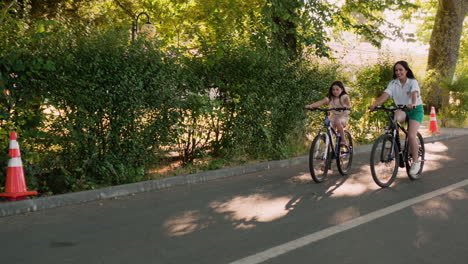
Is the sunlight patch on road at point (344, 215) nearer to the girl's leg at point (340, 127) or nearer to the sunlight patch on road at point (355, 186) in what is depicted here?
the sunlight patch on road at point (355, 186)

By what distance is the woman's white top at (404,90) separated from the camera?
309 inches

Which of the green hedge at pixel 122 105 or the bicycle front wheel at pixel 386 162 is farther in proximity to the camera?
the bicycle front wheel at pixel 386 162

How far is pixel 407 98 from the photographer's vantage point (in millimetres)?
7988

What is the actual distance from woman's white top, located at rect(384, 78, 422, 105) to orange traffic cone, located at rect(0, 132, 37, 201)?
5.59m

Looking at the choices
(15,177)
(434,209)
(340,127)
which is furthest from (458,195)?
(15,177)

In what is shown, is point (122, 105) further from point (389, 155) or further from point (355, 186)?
point (389, 155)

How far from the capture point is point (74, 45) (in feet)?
23.8

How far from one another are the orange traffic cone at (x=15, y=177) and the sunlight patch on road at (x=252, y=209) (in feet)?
7.89

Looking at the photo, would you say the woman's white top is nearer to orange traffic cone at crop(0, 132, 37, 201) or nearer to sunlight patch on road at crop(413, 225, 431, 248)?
sunlight patch on road at crop(413, 225, 431, 248)

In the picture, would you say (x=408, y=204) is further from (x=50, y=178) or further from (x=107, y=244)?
(x=50, y=178)

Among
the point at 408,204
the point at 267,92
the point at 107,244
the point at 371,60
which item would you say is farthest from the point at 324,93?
the point at 107,244

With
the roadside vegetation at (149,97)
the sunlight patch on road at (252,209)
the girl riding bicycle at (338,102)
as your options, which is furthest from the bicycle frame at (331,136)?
the roadside vegetation at (149,97)

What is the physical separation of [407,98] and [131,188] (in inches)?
178

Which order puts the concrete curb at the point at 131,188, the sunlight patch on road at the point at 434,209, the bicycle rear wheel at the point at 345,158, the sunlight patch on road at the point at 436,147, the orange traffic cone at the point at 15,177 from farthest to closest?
1. the sunlight patch on road at the point at 436,147
2. the bicycle rear wheel at the point at 345,158
3. the orange traffic cone at the point at 15,177
4. the concrete curb at the point at 131,188
5. the sunlight patch on road at the point at 434,209
